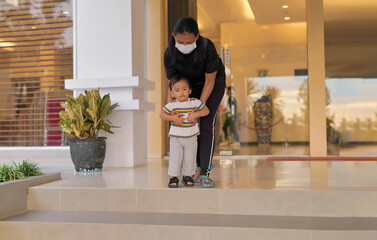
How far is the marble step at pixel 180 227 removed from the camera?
2.37 m

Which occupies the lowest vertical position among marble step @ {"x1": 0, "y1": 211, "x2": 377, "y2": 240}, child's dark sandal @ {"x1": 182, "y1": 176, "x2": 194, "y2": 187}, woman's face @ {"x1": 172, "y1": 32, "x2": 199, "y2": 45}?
marble step @ {"x1": 0, "y1": 211, "x2": 377, "y2": 240}

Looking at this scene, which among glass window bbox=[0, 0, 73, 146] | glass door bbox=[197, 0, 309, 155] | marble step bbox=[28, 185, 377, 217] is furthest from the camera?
glass door bbox=[197, 0, 309, 155]

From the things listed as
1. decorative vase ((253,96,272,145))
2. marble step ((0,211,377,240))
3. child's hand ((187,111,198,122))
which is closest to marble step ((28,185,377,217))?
marble step ((0,211,377,240))

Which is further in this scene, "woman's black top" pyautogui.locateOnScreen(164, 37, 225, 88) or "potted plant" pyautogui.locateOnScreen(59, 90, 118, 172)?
"potted plant" pyautogui.locateOnScreen(59, 90, 118, 172)

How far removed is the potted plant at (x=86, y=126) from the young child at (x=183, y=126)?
1387mm

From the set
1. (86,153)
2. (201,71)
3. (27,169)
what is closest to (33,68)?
(86,153)

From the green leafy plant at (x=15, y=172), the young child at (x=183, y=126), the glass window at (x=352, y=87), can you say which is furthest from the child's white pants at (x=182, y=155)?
the glass window at (x=352, y=87)

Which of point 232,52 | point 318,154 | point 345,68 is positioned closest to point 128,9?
point 232,52

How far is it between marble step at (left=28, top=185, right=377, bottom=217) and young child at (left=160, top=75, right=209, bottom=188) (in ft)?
0.55

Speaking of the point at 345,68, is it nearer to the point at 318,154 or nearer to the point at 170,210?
the point at 318,154

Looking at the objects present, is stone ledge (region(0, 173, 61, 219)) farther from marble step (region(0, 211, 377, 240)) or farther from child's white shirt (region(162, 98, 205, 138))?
child's white shirt (region(162, 98, 205, 138))

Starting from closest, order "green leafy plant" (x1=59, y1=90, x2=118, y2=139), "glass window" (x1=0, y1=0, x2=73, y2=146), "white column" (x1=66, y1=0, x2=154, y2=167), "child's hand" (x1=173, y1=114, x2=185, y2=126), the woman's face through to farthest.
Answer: the woman's face < "child's hand" (x1=173, y1=114, x2=185, y2=126) < "green leafy plant" (x1=59, y1=90, x2=118, y2=139) < "white column" (x1=66, y1=0, x2=154, y2=167) < "glass window" (x1=0, y1=0, x2=73, y2=146)

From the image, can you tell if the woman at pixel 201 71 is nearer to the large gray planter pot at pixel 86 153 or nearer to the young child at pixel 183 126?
the young child at pixel 183 126

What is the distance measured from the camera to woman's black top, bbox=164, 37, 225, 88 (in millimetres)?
2973
